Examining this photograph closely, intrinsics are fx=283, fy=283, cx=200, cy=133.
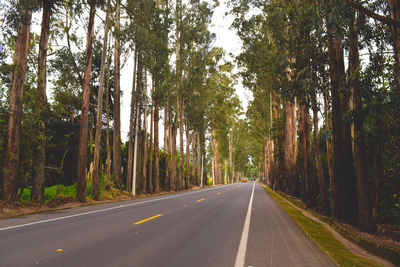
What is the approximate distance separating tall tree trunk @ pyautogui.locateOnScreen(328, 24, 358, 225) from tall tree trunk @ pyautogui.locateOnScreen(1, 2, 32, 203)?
12987 millimetres

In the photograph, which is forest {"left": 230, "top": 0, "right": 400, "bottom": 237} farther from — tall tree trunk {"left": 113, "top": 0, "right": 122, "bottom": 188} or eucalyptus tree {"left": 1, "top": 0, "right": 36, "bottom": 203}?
tall tree trunk {"left": 113, "top": 0, "right": 122, "bottom": 188}

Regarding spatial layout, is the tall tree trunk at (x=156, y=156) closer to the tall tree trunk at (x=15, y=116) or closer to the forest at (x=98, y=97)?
the forest at (x=98, y=97)

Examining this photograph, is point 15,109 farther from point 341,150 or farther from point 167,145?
point 167,145

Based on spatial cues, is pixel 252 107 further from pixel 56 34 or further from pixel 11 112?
pixel 11 112

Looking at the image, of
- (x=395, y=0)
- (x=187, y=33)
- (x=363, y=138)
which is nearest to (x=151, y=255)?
(x=363, y=138)

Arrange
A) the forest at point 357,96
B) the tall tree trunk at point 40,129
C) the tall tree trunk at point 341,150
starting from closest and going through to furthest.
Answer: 1. the forest at point 357,96
2. the tall tree trunk at point 341,150
3. the tall tree trunk at point 40,129

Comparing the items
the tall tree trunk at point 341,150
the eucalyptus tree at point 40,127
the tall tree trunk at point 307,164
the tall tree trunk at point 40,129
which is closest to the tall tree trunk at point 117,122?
the eucalyptus tree at point 40,127

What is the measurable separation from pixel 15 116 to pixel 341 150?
524 inches

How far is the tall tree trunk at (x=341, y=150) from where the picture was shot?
9.09 metres

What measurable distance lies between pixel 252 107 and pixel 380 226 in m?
34.0

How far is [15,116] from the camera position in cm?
1256

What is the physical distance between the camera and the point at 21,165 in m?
13.7

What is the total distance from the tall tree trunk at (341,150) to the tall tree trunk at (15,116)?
13.0 metres

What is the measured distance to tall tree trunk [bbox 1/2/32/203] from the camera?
12328 millimetres
